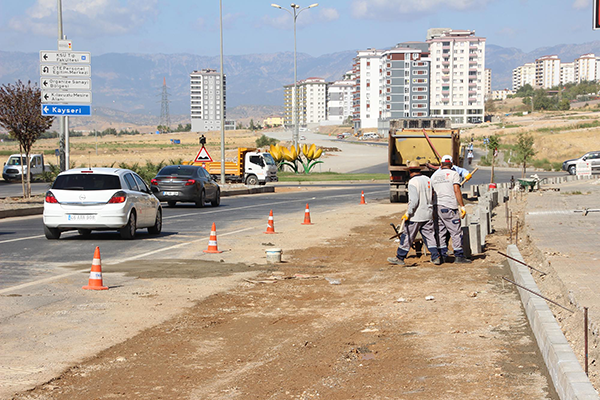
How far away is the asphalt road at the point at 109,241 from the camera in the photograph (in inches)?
500

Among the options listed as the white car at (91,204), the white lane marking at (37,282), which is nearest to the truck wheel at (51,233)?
the white car at (91,204)

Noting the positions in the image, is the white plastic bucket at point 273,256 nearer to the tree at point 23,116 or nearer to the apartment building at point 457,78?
the tree at point 23,116

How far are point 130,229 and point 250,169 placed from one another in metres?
30.1

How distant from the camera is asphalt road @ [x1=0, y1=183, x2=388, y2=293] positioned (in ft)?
41.7

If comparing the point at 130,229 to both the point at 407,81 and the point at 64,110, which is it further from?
the point at 407,81

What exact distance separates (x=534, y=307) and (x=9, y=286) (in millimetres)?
6928

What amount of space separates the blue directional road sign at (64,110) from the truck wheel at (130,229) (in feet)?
40.1

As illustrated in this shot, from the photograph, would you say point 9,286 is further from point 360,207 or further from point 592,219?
point 360,207

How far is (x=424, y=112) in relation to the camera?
19175cm

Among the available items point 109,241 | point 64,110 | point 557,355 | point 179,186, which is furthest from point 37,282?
point 64,110

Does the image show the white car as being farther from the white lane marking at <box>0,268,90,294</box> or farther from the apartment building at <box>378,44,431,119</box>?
the apartment building at <box>378,44,431,119</box>

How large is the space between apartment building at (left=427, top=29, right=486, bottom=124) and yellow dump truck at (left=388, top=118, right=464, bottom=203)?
168 meters

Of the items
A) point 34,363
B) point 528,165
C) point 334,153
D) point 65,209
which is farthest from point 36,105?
point 334,153

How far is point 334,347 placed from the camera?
7.23 meters
